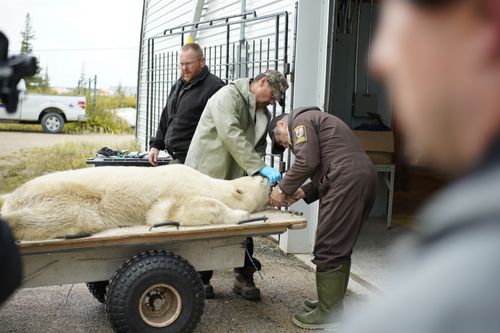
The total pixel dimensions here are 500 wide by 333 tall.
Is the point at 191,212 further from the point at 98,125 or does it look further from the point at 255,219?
the point at 98,125

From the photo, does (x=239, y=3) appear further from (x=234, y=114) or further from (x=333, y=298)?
(x=333, y=298)

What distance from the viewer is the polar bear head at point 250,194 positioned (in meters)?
4.51

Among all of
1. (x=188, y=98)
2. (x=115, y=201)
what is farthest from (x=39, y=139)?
(x=115, y=201)

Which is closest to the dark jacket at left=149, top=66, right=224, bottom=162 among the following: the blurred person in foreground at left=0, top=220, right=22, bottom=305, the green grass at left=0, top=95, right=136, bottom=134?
the blurred person in foreground at left=0, top=220, right=22, bottom=305

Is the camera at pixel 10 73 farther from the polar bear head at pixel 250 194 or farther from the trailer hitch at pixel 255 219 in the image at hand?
the polar bear head at pixel 250 194

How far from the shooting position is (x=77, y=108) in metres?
21.5

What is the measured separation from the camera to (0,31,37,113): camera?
1.84 m

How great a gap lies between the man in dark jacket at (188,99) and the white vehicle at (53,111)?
16016mm

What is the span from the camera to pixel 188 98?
5.89m

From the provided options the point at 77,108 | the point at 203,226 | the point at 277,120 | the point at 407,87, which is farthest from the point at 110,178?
the point at 77,108

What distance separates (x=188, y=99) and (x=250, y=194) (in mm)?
1698

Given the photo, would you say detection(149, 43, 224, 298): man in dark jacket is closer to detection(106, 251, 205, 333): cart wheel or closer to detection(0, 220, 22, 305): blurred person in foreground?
detection(106, 251, 205, 333): cart wheel

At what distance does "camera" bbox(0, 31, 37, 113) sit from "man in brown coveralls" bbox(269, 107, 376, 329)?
2.83 meters

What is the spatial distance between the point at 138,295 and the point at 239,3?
6103 mm
